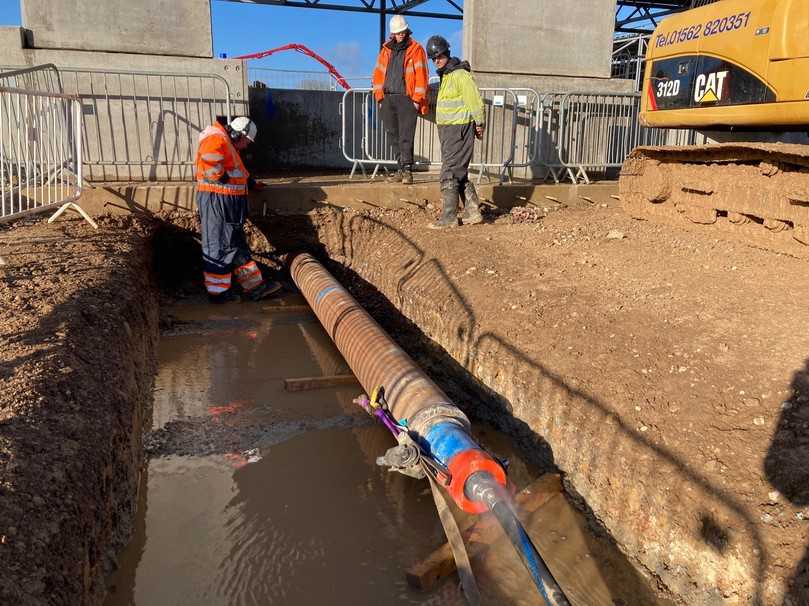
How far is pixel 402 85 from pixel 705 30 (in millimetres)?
3927

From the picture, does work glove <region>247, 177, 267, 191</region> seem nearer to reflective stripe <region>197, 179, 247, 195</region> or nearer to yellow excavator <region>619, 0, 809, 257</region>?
reflective stripe <region>197, 179, 247, 195</region>

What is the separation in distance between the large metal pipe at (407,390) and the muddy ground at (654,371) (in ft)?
2.30

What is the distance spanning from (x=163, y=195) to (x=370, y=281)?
9.29 ft

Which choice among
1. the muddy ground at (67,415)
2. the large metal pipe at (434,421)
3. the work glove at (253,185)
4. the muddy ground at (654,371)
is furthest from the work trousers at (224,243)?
the large metal pipe at (434,421)

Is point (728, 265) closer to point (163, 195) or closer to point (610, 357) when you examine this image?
point (610, 357)

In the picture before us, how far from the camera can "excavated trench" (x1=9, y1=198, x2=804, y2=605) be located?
2.79 meters

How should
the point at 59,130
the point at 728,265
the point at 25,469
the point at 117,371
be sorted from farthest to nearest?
the point at 59,130 → the point at 728,265 → the point at 117,371 → the point at 25,469

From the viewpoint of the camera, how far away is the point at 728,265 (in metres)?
5.70

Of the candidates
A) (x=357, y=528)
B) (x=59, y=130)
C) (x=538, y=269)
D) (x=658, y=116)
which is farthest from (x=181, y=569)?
(x=658, y=116)

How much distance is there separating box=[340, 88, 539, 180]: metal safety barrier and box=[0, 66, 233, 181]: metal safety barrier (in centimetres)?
213

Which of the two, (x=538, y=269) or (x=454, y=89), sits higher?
(x=454, y=89)

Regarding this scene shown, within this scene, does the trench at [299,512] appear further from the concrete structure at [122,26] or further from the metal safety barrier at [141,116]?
the concrete structure at [122,26]

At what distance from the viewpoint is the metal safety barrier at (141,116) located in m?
8.84

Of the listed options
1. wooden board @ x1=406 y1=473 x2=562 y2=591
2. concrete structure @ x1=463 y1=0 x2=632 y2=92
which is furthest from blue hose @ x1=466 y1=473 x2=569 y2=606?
concrete structure @ x1=463 y1=0 x2=632 y2=92
